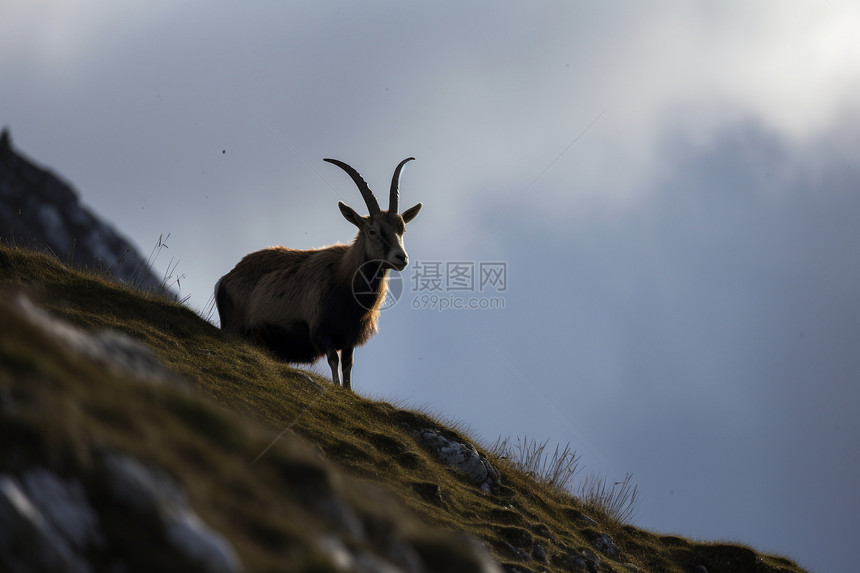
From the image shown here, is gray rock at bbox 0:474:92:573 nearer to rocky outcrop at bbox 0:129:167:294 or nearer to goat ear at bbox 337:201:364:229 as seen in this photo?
goat ear at bbox 337:201:364:229

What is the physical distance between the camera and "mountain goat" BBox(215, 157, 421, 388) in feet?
43.2

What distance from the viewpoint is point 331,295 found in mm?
13258

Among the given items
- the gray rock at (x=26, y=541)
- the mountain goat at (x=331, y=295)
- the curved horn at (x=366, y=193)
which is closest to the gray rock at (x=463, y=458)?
the mountain goat at (x=331, y=295)

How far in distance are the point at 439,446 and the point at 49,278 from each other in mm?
5682

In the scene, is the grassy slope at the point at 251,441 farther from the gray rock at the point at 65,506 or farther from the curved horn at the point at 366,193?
the curved horn at the point at 366,193

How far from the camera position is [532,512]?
32.7 feet

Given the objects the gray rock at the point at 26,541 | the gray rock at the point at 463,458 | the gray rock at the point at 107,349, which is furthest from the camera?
the gray rock at the point at 463,458

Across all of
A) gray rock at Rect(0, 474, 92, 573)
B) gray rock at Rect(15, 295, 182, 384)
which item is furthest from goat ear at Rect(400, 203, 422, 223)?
gray rock at Rect(0, 474, 92, 573)

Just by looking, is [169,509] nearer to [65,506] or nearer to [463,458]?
[65,506]

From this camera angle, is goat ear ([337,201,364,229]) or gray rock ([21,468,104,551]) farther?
goat ear ([337,201,364,229])

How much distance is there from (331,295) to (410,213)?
2092mm

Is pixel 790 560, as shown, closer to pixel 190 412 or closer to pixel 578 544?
pixel 578 544

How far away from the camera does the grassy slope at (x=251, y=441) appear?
10.7 ft

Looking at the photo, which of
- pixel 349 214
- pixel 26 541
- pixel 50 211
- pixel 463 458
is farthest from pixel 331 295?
pixel 50 211
